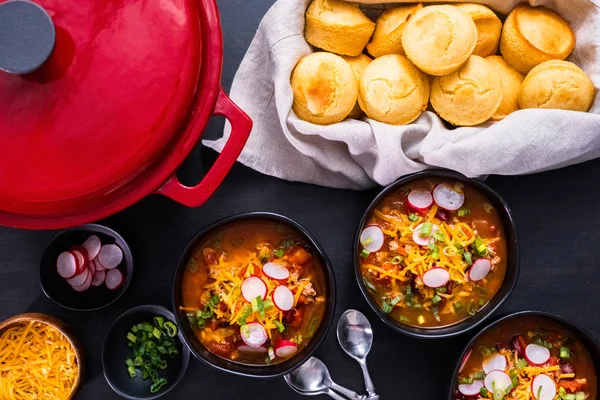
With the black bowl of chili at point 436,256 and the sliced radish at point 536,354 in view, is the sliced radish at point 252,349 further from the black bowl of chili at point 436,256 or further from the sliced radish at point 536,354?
the sliced radish at point 536,354

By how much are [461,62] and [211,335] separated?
1.19 m

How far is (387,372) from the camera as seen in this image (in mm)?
2248

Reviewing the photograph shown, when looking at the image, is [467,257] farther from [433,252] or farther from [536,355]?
[536,355]

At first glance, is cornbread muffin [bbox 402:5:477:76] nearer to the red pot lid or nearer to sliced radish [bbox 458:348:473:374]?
the red pot lid

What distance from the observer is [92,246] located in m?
2.14

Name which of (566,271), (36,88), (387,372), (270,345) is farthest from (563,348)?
(36,88)

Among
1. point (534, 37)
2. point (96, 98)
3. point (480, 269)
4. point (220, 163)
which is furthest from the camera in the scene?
point (480, 269)

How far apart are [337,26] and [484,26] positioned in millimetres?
487

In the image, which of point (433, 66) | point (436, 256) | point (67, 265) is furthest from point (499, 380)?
point (67, 265)

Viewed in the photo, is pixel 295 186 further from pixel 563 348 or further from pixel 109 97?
pixel 563 348

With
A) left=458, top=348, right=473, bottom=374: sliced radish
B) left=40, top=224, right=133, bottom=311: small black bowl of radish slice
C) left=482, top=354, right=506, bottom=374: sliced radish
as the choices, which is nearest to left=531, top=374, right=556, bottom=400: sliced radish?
left=482, top=354, right=506, bottom=374: sliced radish

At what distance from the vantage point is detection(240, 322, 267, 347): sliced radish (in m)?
1.96

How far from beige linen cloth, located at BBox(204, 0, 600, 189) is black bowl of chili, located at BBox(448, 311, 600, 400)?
557 mm

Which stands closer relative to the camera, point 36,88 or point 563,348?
point 36,88
